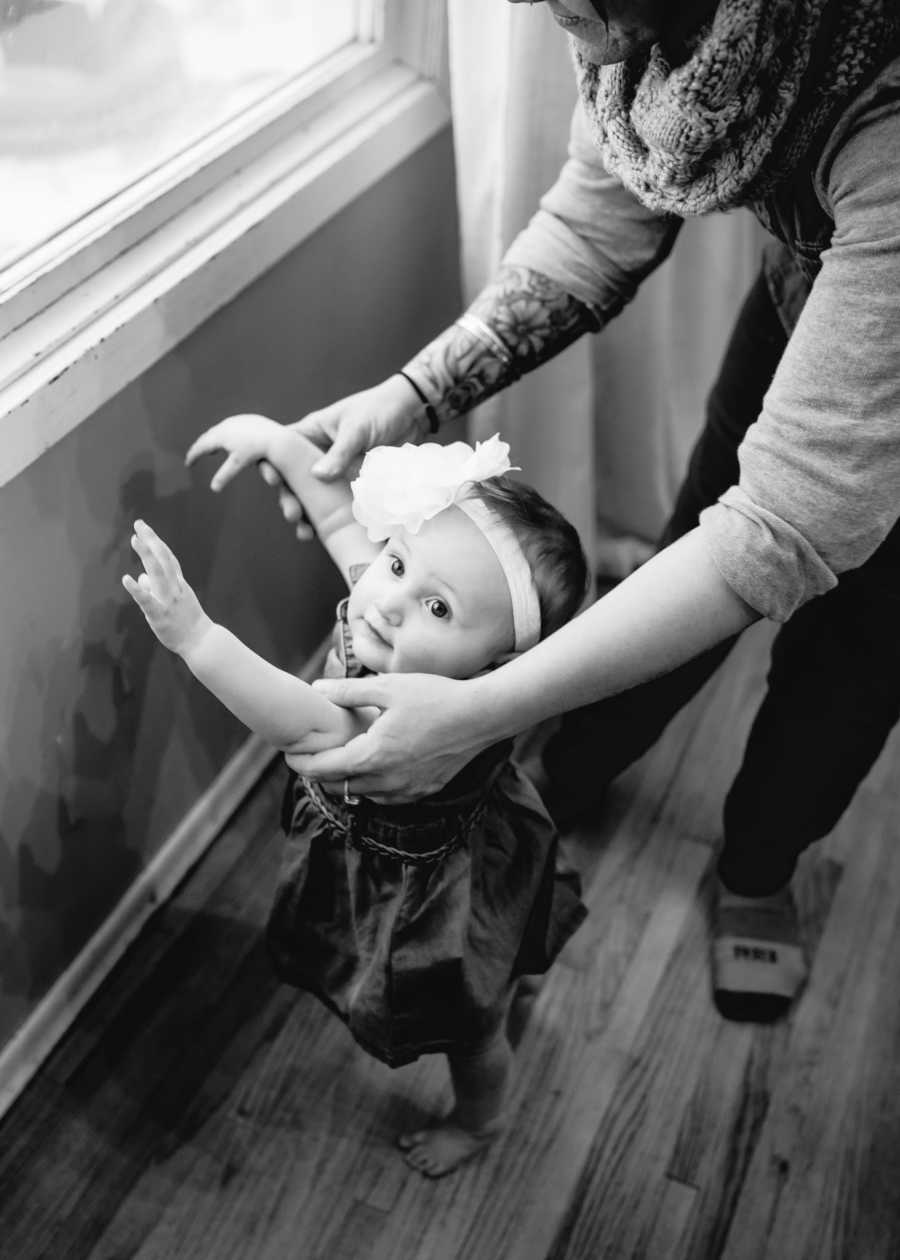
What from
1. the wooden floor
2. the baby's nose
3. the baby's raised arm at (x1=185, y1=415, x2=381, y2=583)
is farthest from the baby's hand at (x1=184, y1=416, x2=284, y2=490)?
the wooden floor

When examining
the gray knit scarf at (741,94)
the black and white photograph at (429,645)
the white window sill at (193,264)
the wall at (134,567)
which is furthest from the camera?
the wall at (134,567)

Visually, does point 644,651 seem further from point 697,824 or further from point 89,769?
point 697,824

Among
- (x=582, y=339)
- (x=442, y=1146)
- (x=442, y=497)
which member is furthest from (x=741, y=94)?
(x=442, y=1146)

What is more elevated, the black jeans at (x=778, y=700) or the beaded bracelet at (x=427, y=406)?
the beaded bracelet at (x=427, y=406)

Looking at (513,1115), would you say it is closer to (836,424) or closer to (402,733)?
(402,733)

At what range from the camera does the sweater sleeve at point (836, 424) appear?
0.74m

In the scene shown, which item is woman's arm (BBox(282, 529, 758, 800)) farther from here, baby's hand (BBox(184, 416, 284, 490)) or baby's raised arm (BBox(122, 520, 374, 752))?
baby's hand (BBox(184, 416, 284, 490))

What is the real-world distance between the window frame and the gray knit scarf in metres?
0.43

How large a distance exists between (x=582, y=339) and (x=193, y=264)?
60 cm

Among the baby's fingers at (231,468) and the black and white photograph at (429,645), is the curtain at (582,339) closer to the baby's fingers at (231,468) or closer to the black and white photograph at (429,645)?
the black and white photograph at (429,645)

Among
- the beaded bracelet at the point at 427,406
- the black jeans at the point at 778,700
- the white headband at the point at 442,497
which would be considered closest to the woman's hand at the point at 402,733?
the white headband at the point at 442,497

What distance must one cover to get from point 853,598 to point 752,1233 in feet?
2.21

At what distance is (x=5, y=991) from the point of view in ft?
3.99

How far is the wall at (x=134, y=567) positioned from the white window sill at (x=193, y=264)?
1.7 inches
